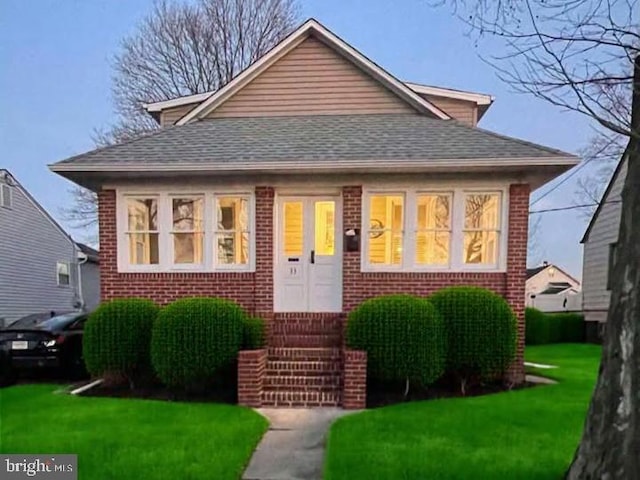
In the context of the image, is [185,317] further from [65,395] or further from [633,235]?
[633,235]

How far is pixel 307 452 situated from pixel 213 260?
4222 mm

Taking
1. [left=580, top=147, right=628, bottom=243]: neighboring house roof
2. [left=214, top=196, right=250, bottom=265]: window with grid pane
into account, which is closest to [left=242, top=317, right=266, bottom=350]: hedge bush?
[left=214, top=196, right=250, bottom=265]: window with grid pane

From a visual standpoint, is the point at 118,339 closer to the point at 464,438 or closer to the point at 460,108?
the point at 464,438

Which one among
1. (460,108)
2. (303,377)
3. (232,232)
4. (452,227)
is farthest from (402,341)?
(460,108)

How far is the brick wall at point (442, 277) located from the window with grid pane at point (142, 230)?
3401 mm

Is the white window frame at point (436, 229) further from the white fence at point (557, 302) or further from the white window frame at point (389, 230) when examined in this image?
the white fence at point (557, 302)

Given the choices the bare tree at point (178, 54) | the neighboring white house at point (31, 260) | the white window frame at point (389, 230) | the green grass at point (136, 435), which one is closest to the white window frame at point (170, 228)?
the white window frame at point (389, 230)

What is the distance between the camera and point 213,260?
796cm

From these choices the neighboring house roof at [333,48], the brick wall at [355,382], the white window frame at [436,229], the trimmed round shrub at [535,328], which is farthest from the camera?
the trimmed round shrub at [535,328]

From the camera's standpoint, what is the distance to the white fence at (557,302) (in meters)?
24.4

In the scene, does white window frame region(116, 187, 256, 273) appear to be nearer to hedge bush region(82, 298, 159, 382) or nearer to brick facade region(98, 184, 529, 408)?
brick facade region(98, 184, 529, 408)

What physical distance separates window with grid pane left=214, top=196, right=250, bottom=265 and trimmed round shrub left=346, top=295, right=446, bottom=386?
8.65 feet

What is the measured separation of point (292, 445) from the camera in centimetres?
477

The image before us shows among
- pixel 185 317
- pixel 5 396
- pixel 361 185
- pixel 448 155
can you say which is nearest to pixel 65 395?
pixel 5 396
